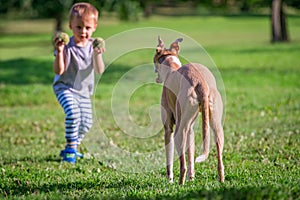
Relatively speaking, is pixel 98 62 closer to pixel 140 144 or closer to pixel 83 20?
pixel 83 20

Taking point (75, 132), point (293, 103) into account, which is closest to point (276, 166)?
point (75, 132)

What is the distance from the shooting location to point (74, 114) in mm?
8367

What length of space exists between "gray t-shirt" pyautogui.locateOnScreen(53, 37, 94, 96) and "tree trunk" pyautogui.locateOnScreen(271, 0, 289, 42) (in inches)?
1065

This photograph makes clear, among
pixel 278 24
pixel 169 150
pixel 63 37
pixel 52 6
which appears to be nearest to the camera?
pixel 169 150

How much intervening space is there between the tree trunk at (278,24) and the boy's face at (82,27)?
89.3 ft

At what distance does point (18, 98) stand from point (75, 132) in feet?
23.8

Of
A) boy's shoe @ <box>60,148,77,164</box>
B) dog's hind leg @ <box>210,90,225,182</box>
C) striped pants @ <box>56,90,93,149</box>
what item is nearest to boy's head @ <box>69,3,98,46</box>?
striped pants @ <box>56,90,93,149</box>

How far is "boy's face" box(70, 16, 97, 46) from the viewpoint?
26.2ft

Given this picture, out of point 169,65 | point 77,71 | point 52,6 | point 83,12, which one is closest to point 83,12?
point 83,12

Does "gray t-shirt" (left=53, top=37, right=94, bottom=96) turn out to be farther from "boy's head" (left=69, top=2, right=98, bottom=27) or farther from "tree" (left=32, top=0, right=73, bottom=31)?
"tree" (left=32, top=0, right=73, bottom=31)

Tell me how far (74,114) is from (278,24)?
29.2 metres

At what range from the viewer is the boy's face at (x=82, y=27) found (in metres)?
8.00

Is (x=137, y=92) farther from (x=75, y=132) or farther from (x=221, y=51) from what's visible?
(x=221, y=51)

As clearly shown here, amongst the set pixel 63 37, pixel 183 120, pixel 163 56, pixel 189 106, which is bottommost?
pixel 183 120
